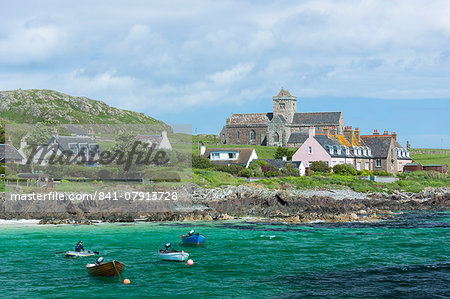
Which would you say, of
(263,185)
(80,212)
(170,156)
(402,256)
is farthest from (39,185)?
(402,256)

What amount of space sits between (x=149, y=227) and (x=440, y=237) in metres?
23.3

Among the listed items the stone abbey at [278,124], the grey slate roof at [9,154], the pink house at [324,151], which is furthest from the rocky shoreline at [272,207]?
the stone abbey at [278,124]

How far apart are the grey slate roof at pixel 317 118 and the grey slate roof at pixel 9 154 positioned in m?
88.2

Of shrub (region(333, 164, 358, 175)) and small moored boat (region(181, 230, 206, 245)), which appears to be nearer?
small moored boat (region(181, 230, 206, 245))

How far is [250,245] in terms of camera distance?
36375mm

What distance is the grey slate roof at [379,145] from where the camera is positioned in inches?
3967

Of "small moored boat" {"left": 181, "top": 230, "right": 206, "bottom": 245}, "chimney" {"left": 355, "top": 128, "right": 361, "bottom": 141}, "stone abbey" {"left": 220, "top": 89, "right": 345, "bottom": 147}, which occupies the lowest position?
"small moored boat" {"left": 181, "top": 230, "right": 206, "bottom": 245}

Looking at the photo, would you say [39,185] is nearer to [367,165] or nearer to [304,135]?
[367,165]

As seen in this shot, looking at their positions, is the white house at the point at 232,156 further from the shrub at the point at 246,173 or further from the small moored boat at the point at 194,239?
the small moored boat at the point at 194,239

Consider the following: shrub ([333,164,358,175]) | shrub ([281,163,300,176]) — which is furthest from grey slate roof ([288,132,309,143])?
shrub ([281,163,300,176])

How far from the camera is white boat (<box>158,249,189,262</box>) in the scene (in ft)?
102

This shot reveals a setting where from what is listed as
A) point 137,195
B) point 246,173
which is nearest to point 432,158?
point 246,173

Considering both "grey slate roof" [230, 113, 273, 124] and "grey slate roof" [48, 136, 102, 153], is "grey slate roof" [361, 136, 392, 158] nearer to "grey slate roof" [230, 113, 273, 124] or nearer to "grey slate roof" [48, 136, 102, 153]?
"grey slate roof" [230, 113, 273, 124]

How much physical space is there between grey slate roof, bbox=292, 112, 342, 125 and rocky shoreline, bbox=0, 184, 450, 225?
72.8 meters
